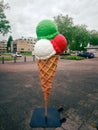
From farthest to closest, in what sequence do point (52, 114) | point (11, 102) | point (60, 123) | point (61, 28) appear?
point (61, 28) < point (11, 102) < point (52, 114) < point (60, 123)

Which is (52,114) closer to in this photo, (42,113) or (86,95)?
(42,113)

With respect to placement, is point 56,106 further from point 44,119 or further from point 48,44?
point 48,44

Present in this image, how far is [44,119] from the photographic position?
453 centimetres

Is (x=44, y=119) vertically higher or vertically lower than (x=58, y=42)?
lower

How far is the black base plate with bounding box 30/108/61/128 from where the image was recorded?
4.27 meters

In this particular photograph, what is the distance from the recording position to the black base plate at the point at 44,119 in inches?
168

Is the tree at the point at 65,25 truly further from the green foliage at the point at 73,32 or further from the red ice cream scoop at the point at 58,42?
the red ice cream scoop at the point at 58,42

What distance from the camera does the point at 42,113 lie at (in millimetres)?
4988

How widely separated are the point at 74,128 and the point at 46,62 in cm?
184

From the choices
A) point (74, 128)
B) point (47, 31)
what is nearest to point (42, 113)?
point (74, 128)

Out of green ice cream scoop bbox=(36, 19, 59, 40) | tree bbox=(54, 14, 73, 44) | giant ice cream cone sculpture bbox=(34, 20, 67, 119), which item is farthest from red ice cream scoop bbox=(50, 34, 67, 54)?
tree bbox=(54, 14, 73, 44)

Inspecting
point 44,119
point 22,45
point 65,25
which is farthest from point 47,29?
point 22,45

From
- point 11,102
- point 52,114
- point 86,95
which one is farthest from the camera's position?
point 86,95

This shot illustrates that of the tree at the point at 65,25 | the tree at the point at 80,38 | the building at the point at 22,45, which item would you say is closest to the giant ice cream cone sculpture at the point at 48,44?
the tree at the point at 65,25
